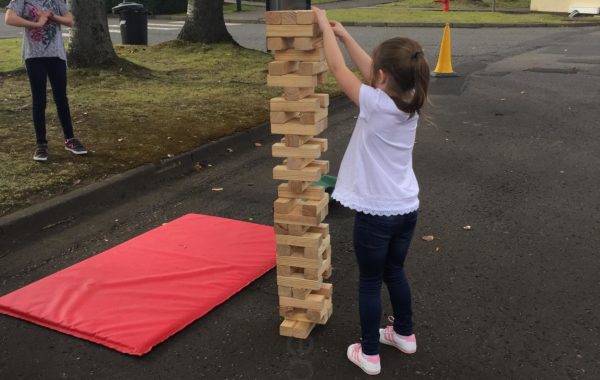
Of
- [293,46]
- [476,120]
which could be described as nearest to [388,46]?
[293,46]

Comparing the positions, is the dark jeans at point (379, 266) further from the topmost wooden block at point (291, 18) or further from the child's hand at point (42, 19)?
the child's hand at point (42, 19)

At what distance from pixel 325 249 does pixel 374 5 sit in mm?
32809

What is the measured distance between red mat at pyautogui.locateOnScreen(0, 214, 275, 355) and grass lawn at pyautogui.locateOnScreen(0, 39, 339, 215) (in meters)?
1.30

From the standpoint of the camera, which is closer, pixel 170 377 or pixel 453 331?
pixel 170 377

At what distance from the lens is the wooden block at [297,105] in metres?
3.25

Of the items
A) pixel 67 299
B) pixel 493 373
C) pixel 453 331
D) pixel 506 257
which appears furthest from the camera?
pixel 506 257

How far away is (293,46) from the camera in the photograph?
3.24 m

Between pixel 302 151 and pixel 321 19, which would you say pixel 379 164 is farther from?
pixel 321 19

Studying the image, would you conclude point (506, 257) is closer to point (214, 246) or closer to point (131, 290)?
point (214, 246)

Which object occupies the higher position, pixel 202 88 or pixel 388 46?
pixel 388 46

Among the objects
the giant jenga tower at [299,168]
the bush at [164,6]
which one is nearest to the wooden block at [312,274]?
the giant jenga tower at [299,168]

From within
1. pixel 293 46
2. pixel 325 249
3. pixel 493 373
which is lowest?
pixel 493 373

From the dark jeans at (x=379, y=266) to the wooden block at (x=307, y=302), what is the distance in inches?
15.8

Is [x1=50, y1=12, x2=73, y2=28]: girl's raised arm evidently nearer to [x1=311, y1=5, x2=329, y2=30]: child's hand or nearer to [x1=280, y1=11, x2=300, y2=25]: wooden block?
[x1=280, y1=11, x2=300, y2=25]: wooden block
